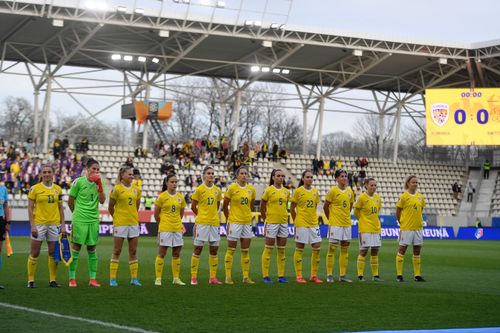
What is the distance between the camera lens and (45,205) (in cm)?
1277

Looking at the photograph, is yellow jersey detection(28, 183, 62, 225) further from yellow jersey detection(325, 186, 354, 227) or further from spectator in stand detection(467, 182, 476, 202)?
spectator in stand detection(467, 182, 476, 202)

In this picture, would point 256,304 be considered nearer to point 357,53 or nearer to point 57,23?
point 57,23

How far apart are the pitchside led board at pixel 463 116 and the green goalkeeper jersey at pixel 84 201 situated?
1184 inches

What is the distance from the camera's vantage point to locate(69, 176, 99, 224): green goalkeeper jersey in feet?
41.9

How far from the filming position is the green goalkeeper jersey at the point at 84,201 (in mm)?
12781

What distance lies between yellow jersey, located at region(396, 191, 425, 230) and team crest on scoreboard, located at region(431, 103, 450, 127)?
87.3ft

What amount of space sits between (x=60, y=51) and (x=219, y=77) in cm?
933

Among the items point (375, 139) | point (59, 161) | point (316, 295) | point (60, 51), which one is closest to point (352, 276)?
point (316, 295)

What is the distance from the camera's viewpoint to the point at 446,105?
40656mm

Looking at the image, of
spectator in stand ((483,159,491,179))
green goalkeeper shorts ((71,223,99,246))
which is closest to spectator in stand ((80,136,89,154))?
spectator in stand ((483,159,491,179))

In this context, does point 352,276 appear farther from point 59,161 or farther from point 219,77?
point 219,77

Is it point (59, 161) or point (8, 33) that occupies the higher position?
point (8, 33)

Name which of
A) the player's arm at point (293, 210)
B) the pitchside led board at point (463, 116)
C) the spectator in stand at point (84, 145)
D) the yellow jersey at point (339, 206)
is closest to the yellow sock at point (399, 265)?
the yellow jersey at point (339, 206)

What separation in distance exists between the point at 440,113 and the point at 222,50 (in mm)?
11527
